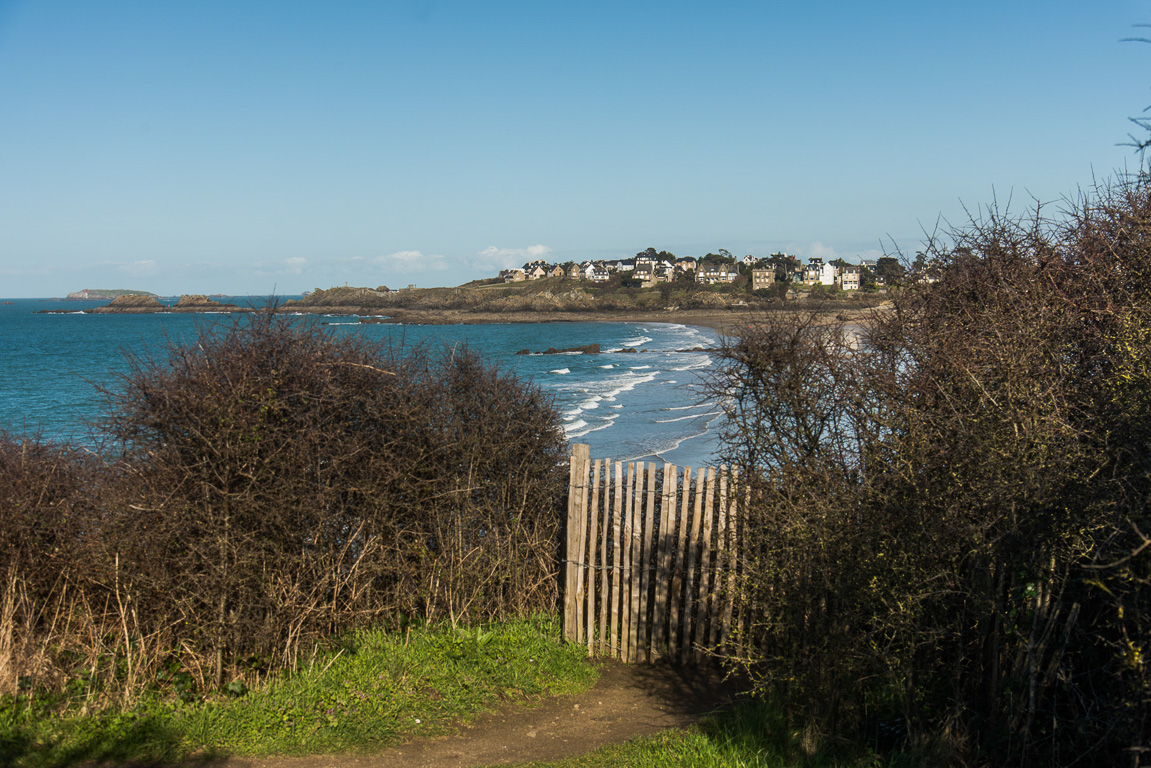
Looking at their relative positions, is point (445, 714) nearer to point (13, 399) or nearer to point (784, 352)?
point (784, 352)

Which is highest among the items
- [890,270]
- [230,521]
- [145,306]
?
[890,270]

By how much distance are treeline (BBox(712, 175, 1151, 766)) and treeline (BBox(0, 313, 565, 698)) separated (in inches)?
116

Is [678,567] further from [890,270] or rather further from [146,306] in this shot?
[146,306]

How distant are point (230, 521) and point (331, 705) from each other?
155 cm

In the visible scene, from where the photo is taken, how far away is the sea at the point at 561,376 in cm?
951

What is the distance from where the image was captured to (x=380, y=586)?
289 inches

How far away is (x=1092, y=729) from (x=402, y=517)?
17.5 feet

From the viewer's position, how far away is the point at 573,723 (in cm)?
642

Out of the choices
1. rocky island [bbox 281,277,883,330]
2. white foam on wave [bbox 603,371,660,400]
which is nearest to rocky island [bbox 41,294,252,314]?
rocky island [bbox 281,277,883,330]

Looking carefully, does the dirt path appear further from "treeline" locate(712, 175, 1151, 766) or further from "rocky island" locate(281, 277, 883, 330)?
"rocky island" locate(281, 277, 883, 330)

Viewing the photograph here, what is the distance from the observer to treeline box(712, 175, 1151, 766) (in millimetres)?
3832

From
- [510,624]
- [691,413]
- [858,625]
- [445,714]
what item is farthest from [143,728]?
[691,413]

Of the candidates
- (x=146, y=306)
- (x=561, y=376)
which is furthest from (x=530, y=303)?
(x=146, y=306)

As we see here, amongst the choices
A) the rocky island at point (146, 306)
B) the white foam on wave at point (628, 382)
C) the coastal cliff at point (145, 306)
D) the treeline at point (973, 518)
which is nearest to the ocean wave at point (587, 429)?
the white foam on wave at point (628, 382)
